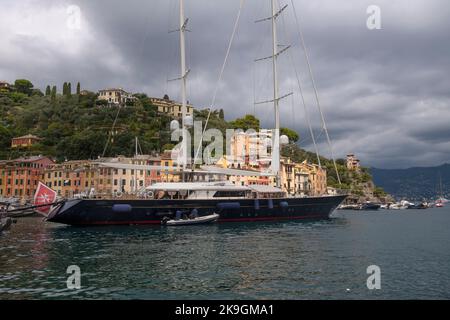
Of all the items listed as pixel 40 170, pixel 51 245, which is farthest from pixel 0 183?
pixel 51 245

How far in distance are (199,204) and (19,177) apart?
70.2 m

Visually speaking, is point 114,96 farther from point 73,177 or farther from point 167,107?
point 73,177

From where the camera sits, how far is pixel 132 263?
21.1 metres

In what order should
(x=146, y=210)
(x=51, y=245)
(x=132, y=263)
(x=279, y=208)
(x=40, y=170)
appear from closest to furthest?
(x=132, y=263), (x=51, y=245), (x=146, y=210), (x=279, y=208), (x=40, y=170)

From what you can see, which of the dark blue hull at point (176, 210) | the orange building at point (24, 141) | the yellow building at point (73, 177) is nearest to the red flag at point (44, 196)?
the dark blue hull at point (176, 210)

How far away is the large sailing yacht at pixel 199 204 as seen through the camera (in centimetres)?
3972

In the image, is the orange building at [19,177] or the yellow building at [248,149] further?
the yellow building at [248,149]

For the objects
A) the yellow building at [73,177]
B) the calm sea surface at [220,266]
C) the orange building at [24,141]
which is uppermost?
the orange building at [24,141]

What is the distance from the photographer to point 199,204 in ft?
144

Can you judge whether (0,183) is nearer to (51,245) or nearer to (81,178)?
(81,178)

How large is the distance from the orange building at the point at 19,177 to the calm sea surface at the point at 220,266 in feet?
232

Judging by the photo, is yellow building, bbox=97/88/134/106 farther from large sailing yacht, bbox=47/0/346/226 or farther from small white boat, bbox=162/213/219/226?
small white boat, bbox=162/213/219/226

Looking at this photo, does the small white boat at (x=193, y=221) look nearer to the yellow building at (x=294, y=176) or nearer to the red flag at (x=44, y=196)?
the red flag at (x=44, y=196)
